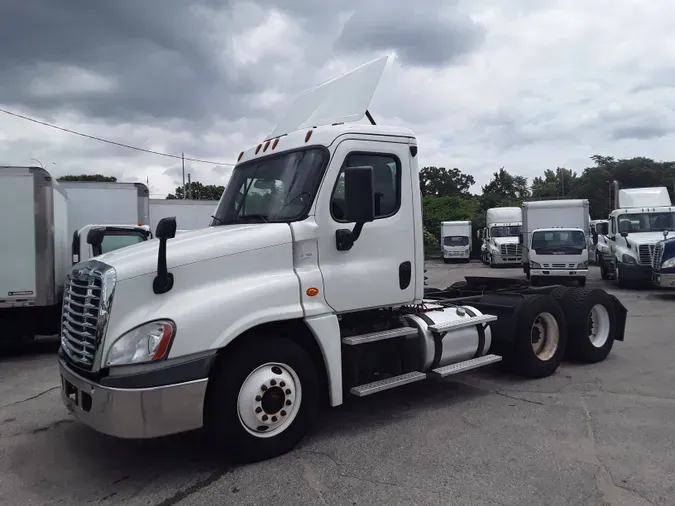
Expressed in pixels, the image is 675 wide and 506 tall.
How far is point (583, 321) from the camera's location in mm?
7387

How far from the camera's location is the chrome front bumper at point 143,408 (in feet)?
12.7

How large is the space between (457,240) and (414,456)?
3185 cm

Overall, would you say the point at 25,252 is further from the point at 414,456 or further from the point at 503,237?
the point at 503,237

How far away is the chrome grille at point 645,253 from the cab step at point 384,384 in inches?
559

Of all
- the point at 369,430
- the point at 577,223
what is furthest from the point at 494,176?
the point at 369,430

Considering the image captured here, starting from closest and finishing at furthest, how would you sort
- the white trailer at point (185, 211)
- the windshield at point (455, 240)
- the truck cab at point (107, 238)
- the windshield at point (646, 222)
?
1. the truck cab at point (107, 238)
2. the windshield at point (646, 222)
3. the white trailer at point (185, 211)
4. the windshield at point (455, 240)

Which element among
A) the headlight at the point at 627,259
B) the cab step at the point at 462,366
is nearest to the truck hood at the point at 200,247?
the cab step at the point at 462,366

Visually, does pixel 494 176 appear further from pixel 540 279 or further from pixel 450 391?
pixel 450 391

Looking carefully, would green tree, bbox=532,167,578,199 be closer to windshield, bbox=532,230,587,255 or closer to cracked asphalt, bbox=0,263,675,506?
windshield, bbox=532,230,587,255

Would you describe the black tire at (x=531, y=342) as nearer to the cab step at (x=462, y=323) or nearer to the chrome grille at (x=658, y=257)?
the cab step at (x=462, y=323)

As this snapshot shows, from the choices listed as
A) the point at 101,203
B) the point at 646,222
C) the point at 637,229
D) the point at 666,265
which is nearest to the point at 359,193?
the point at 101,203

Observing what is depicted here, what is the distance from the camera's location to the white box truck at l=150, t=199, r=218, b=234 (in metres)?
19.3

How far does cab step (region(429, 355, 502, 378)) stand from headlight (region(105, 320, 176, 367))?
2.84 meters

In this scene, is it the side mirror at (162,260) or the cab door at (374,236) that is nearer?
the side mirror at (162,260)
